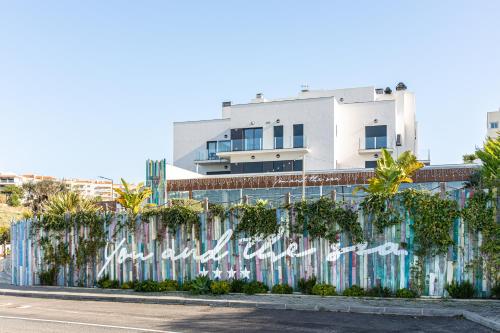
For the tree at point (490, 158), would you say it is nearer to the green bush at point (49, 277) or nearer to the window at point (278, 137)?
the green bush at point (49, 277)

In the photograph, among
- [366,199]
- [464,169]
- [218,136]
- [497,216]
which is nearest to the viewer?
[497,216]

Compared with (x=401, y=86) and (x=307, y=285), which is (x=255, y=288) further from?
(x=401, y=86)

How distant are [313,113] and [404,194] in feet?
131

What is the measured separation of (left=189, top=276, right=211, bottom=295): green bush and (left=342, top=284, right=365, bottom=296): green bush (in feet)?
13.9

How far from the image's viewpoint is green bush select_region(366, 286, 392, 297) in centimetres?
1512

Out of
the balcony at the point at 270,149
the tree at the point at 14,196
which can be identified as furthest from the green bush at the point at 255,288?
the tree at the point at 14,196

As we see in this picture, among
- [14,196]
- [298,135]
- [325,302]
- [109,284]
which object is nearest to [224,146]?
[298,135]

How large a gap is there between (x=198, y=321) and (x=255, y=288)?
4.16m

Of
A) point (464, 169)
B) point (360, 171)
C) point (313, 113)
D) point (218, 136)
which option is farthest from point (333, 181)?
point (218, 136)

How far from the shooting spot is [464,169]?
41125mm

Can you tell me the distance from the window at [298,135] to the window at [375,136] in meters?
6.42

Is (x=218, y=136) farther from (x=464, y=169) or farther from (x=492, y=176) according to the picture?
(x=492, y=176)

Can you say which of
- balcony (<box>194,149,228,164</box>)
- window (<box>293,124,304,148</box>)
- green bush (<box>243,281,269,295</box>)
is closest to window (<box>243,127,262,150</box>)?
window (<box>293,124,304,148</box>)

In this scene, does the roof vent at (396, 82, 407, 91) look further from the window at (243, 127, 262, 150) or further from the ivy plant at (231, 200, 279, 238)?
the ivy plant at (231, 200, 279, 238)
